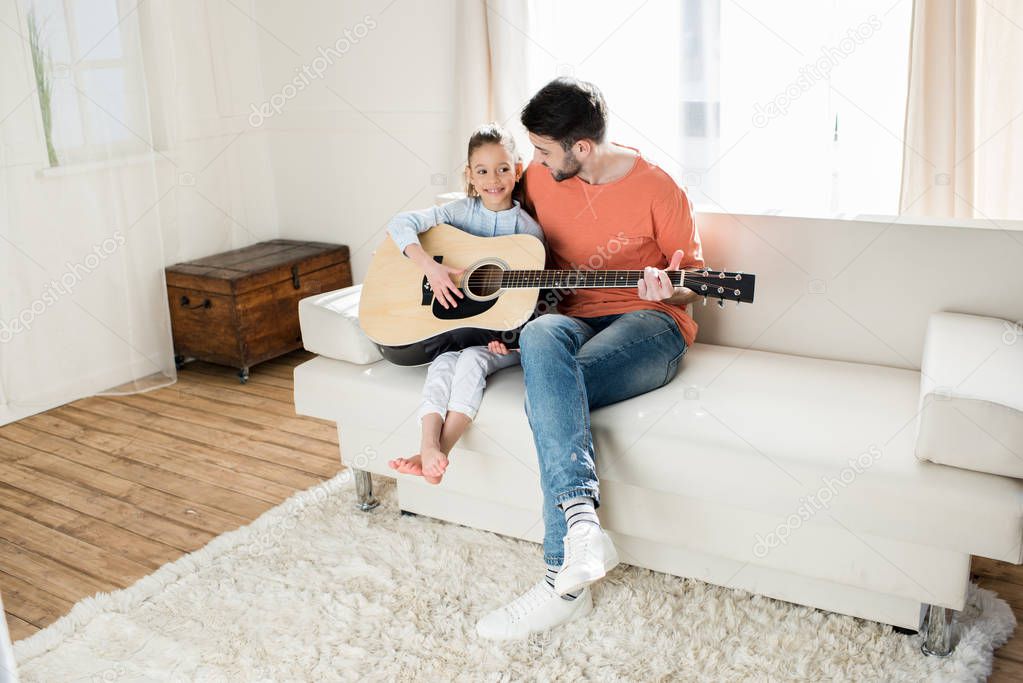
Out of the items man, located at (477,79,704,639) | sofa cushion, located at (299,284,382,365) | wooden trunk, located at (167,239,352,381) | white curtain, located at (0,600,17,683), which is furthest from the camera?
wooden trunk, located at (167,239,352,381)

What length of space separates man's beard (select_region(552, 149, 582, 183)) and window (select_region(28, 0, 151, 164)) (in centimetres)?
188

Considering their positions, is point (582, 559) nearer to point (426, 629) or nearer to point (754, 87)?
point (426, 629)

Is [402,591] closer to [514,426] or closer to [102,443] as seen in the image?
[514,426]

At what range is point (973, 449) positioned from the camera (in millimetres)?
1596

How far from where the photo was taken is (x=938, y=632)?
1.74 m

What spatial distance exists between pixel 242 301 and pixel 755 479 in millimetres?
2229

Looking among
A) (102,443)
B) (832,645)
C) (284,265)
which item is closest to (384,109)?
(284,265)

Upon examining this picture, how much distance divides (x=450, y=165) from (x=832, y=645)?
2.32m

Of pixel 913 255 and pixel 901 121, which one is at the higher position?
pixel 901 121

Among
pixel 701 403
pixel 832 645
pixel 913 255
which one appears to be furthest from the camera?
pixel 913 255

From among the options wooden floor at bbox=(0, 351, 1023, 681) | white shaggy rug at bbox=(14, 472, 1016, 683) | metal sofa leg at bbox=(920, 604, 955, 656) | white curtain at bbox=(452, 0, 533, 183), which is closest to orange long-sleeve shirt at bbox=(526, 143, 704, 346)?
white shaggy rug at bbox=(14, 472, 1016, 683)

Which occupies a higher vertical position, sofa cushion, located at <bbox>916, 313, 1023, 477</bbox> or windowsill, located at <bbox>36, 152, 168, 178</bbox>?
windowsill, located at <bbox>36, 152, 168, 178</bbox>

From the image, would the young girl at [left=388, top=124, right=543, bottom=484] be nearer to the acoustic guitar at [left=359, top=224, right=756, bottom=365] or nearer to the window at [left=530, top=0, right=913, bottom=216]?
the acoustic guitar at [left=359, top=224, right=756, bottom=365]

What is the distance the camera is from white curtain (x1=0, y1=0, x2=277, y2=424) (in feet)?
10.1
